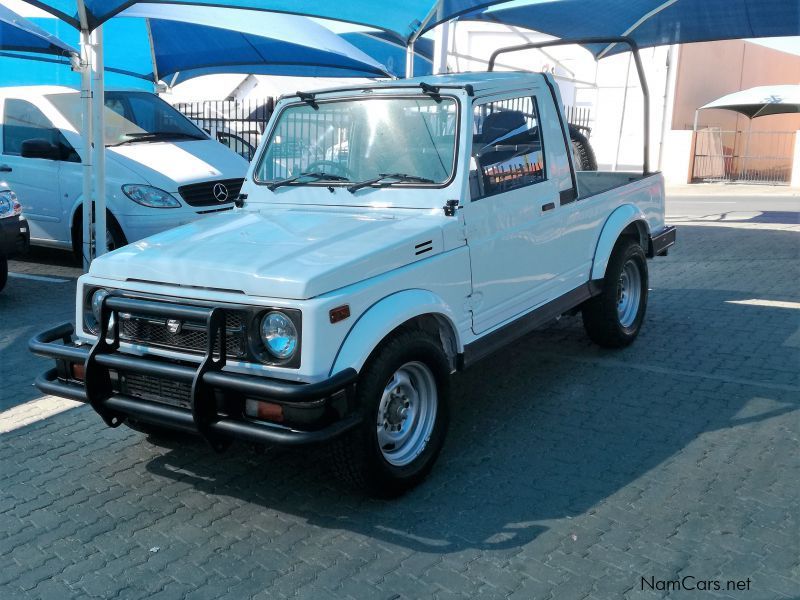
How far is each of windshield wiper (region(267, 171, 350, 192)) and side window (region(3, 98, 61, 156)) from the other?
5.74m

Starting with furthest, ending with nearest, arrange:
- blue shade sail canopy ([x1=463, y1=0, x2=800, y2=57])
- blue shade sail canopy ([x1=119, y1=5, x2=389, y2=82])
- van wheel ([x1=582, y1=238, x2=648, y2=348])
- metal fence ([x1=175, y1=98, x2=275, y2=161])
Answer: metal fence ([x1=175, y1=98, x2=275, y2=161]) < blue shade sail canopy ([x1=463, y1=0, x2=800, y2=57]) < blue shade sail canopy ([x1=119, y1=5, x2=389, y2=82]) < van wheel ([x1=582, y1=238, x2=648, y2=348])

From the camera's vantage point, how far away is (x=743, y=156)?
2762 cm

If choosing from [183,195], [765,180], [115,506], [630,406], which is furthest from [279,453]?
[765,180]

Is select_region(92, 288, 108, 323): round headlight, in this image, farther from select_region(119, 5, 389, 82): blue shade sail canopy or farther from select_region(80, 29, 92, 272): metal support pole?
select_region(119, 5, 389, 82): blue shade sail canopy

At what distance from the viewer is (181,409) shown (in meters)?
3.76

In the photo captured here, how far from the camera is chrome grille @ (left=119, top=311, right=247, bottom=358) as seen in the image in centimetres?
371

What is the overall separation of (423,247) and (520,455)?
51.9 inches

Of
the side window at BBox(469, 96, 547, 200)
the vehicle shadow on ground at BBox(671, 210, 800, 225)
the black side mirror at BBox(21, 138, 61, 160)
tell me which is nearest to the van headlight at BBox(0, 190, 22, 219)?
the black side mirror at BBox(21, 138, 61, 160)

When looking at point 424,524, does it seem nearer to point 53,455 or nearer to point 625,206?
point 53,455

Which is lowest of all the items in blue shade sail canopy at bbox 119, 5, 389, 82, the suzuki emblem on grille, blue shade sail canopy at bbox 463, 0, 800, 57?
the suzuki emblem on grille

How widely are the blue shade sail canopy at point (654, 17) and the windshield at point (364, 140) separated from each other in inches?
279

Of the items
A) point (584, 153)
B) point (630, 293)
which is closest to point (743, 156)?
point (584, 153)

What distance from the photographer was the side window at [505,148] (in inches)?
189

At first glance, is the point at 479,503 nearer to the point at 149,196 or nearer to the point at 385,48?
the point at 149,196
